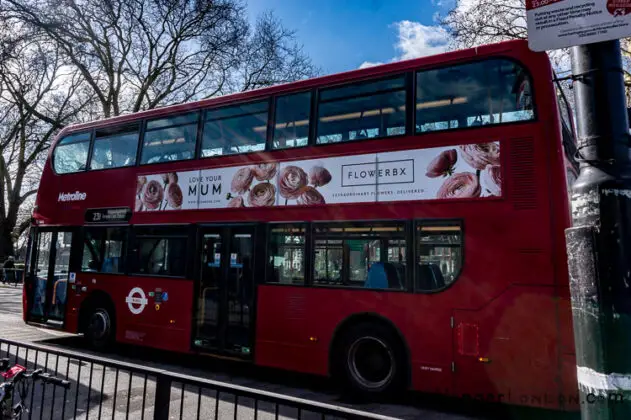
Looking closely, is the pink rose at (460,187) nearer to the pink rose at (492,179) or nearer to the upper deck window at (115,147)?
the pink rose at (492,179)

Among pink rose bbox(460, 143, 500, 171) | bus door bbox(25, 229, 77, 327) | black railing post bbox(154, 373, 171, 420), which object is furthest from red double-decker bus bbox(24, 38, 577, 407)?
black railing post bbox(154, 373, 171, 420)

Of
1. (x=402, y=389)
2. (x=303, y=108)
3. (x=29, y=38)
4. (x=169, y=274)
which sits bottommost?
(x=402, y=389)

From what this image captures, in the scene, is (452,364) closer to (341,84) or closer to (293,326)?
(293,326)

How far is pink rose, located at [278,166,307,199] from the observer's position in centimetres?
648

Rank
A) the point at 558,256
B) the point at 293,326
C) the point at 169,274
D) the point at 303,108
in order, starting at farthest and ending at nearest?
the point at 169,274 < the point at 303,108 < the point at 293,326 < the point at 558,256

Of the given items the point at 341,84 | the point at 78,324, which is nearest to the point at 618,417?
the point at 341,84

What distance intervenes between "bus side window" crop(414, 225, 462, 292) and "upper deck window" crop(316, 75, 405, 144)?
140 cm

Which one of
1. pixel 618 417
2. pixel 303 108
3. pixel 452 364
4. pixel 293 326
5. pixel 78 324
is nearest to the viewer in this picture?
pixel 618 417

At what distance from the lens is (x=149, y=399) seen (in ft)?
18.6

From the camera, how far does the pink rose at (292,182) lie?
6.48m

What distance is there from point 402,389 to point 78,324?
6.55 metres

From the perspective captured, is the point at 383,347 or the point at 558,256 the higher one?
the point at 558,256

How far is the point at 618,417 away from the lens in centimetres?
160

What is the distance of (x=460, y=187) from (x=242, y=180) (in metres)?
3.31
